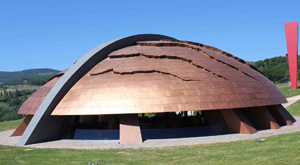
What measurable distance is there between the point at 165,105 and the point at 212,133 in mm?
5601

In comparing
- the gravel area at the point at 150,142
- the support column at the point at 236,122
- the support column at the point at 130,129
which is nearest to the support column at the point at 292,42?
the support column at the point at 236,122

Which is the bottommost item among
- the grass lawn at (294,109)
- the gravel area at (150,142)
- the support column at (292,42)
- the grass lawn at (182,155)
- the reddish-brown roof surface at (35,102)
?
the grass lawn at (294,109)

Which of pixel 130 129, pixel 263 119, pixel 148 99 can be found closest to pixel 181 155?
pixel 148 99

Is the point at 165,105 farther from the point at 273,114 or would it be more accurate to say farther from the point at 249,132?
the point at 273,114

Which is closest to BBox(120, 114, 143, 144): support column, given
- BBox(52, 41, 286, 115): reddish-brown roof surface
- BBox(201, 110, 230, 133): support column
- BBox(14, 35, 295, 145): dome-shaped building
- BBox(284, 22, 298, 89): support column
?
BBox(14, 35, 295, 145): dome-shaped building

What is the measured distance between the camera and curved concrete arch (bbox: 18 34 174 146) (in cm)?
2350

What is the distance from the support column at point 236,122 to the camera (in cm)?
2444

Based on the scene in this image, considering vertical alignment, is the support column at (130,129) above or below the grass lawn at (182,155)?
above

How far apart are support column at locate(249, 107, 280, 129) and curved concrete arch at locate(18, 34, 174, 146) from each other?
1418cm

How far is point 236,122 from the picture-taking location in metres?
24.8

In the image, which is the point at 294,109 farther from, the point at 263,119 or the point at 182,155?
the point at 182,155

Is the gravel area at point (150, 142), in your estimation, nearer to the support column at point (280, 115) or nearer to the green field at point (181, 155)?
the green field at point (181, 155)

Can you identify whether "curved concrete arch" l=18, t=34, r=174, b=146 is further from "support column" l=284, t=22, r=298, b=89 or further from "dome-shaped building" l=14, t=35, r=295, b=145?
"support column" l=284, t=22, r=298, b=89

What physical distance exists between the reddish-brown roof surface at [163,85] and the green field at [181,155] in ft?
12.0
